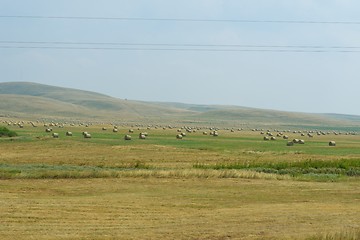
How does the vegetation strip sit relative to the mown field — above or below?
above

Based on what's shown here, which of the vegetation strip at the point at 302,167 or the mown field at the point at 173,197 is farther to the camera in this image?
the vegetation strip at the point at 302,167

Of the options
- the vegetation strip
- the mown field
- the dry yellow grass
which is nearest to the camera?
the dry yellow grass

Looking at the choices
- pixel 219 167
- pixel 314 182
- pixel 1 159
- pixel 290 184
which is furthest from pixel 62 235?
pixel 1 159

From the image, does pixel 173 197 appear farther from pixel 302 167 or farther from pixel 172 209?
pixel 302 167

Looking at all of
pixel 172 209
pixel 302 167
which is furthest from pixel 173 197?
pixel 302 167

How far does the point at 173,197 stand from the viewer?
25922 millimetres

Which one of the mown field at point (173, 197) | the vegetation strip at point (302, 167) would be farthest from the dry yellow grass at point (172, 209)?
the vegetation strip at point (302, 167)

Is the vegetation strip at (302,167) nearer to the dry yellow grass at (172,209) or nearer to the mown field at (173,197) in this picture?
the mown field at (173,197)

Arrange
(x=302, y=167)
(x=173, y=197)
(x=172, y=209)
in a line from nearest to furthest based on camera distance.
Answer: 1. (x=172, y=209)
2. (x=173, y=197)
3. (x=302, y=167)

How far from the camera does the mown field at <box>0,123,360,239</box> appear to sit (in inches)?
733

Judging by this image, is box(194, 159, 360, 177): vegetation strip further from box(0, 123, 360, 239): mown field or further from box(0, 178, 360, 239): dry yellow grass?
box(0, 178, 360, 239): dry yellow grass

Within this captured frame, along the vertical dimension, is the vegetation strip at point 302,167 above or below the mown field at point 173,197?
above

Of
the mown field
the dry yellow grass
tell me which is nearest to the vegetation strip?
the mown field

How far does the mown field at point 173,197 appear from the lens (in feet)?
61.1
